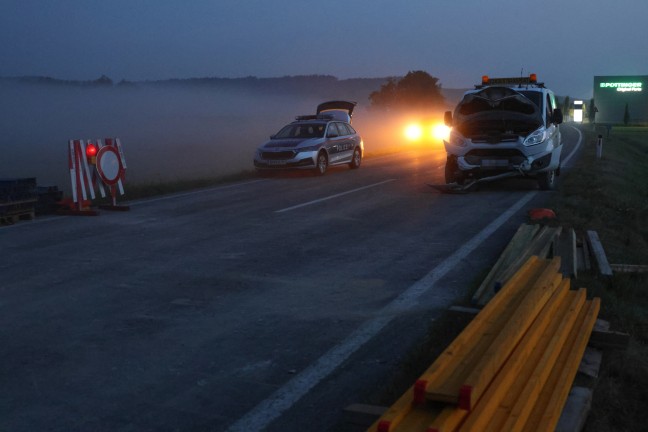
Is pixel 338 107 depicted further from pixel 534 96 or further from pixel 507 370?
pixel 507 370

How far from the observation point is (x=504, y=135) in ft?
49.1

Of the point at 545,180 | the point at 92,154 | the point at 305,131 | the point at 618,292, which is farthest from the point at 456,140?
the point at 618,292

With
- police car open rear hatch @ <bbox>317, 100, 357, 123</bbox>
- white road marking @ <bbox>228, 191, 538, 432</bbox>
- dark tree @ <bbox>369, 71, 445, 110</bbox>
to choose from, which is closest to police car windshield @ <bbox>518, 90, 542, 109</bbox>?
white road marking @ <bbox>228, 191, 538, 432</bbox>

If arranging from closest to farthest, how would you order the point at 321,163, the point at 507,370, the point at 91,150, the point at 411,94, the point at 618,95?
1. the point at 507,370
2. the point at 91,150
3. the point at 321,163
4. the point at 618,95
5. the point at 411,94

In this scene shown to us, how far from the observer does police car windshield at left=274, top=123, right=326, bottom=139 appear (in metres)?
21.3

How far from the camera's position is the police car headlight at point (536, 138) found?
14.9 metres

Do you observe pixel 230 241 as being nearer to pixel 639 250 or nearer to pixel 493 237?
pixel 493 237

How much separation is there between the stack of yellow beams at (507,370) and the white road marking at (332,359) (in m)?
1.12

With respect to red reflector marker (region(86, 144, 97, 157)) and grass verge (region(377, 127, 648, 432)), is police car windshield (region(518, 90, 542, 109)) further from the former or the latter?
red reflector marker (region(86, 144, 97, 157))

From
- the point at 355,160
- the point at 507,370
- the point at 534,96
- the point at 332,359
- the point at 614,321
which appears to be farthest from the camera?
the point at 355,160

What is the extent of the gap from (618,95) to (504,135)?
84922 mm

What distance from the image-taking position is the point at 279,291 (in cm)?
710

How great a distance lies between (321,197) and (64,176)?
12.9 meters

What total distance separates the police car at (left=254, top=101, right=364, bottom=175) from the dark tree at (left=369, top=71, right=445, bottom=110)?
85.8 m
